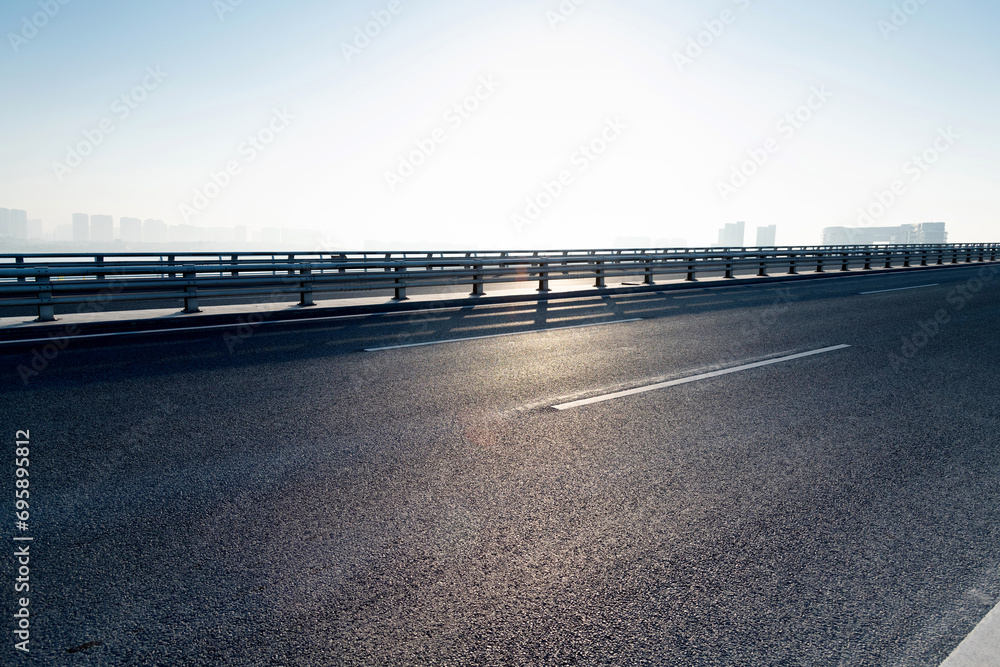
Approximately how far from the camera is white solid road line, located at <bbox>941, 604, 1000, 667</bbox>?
7.62 feet

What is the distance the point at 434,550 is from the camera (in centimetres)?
311

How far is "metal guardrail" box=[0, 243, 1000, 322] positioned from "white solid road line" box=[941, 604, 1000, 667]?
9.10 metres

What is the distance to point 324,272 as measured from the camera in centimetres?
2153

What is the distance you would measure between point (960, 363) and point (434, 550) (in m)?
8.41

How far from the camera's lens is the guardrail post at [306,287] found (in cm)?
1281

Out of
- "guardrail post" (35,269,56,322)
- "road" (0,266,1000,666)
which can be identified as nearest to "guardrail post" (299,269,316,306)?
"guardrail post" (35,269,56,322)

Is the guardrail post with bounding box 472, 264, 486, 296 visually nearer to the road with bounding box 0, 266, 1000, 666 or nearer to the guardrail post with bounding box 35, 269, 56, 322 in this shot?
the road with bounding box 0, 266, 1000, 666

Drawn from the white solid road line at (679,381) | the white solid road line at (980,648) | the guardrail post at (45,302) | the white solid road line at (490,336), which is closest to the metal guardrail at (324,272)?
the guardrail post at (45,302)

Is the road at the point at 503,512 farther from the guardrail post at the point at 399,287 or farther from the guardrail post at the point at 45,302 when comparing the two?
the guardrail post at the point at 399,287

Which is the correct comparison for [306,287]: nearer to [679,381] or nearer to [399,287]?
[399,287]

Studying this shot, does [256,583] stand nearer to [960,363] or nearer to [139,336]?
[139,336]

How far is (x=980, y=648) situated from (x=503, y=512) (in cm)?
230

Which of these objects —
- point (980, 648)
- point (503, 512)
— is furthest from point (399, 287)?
point (980, 648)

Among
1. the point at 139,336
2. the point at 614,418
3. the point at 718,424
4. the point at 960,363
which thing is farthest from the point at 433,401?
the point at 960,363
